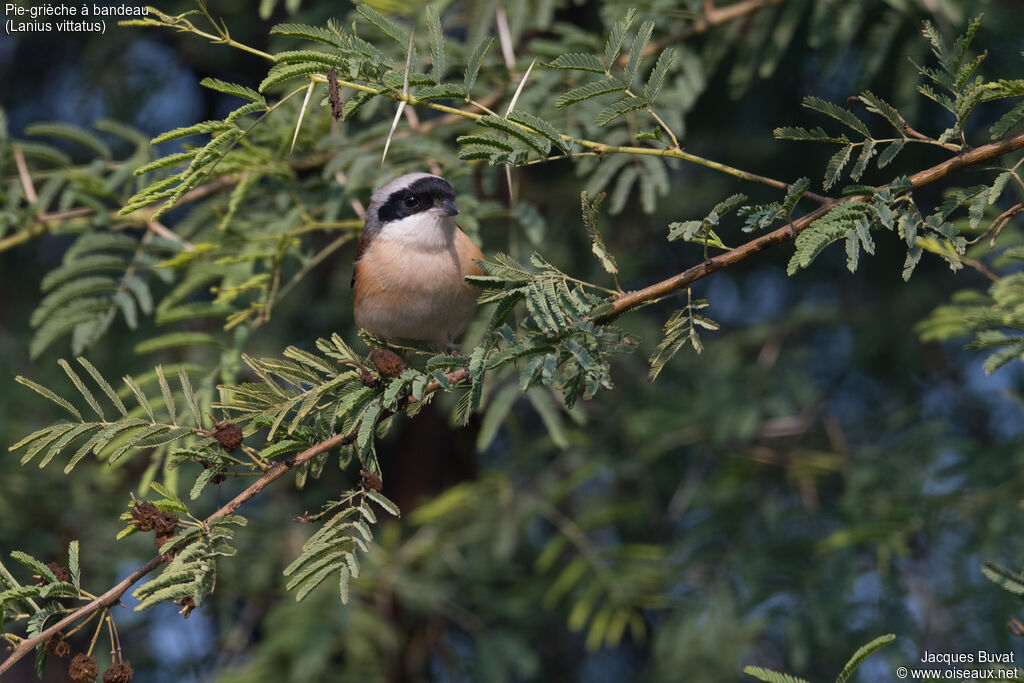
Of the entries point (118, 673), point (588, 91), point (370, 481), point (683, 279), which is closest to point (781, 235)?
point (683, 279)

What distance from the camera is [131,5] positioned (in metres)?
5.82

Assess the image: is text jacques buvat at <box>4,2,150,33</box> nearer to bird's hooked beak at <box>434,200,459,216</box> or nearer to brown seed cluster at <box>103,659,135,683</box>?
bird's hooked beak at <box>434,200,459,216</box>

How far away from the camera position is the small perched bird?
4.05 m

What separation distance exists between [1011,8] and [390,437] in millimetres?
4679

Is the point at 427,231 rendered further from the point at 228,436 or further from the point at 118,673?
the point at 118,673

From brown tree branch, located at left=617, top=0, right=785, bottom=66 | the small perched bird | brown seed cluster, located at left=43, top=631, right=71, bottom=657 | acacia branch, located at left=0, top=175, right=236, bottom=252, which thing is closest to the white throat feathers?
the small perched bird

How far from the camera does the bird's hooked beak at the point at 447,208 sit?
13.0 feet

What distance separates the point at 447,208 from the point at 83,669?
2.35m

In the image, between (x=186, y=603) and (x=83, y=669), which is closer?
(x=83, y=669)

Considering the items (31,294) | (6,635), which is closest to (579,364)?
(6,635)

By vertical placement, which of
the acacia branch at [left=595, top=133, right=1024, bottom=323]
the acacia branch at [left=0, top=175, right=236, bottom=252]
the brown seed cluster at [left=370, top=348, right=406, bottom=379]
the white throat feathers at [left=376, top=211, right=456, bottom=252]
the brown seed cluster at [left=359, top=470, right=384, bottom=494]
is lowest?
the acacia branch at [left=0, top=175, right=236, bottom=252]

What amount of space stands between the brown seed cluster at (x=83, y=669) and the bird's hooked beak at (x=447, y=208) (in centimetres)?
229

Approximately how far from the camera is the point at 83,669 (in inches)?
84.9

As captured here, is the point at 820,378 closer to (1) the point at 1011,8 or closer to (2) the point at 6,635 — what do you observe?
(1) the point at 1011,8
